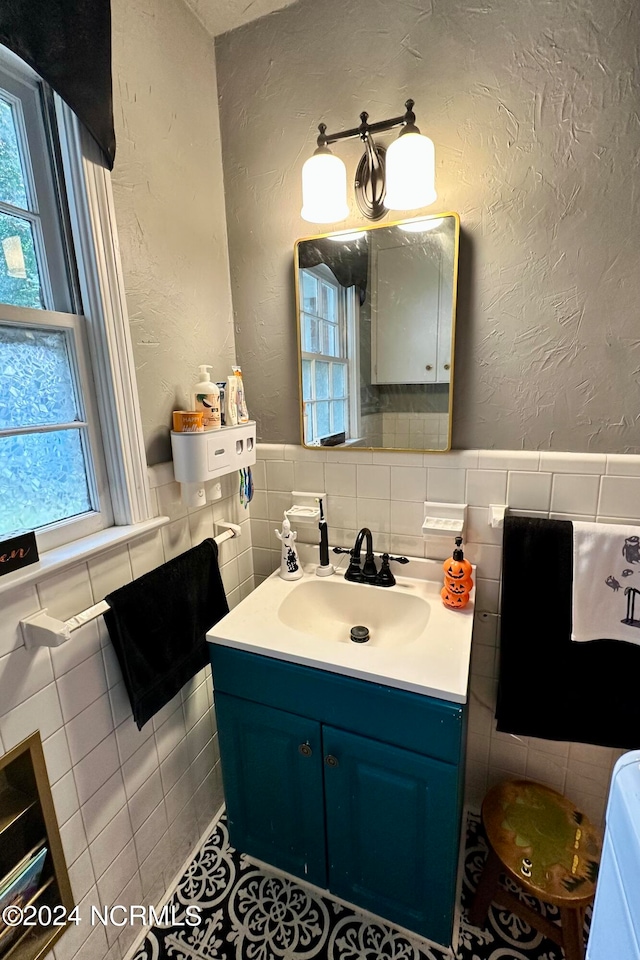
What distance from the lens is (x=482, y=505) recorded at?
1.28 m

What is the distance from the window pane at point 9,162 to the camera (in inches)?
33.4

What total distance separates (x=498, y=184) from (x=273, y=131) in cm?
69

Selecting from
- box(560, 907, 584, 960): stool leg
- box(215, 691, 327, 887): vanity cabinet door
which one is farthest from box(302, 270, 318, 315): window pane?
box(560, 907, 584, 960): stool leg

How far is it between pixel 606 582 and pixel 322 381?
0.98m

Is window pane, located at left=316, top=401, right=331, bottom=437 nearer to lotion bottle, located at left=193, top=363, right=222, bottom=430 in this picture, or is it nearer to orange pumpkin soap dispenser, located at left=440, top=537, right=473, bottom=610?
lotion bottle, located at left=193, top=363, right=222, bottom=430

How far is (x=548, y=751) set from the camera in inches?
53.6

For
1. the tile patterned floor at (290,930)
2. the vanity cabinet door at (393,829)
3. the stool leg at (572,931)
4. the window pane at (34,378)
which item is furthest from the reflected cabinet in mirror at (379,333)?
the tile patterned floor at (290,930)

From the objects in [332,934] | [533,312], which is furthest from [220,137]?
[332,934]

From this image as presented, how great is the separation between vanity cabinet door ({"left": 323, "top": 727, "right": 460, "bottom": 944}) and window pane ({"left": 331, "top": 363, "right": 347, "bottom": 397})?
96 cm

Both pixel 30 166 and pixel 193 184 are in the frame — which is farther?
pixel 193 184

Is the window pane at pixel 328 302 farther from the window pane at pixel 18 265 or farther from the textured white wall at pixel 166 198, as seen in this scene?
the window pane at pixel 18 265

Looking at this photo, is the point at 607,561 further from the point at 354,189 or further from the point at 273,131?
the point at 273,131

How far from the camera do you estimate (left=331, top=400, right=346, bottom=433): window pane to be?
1.38 metres

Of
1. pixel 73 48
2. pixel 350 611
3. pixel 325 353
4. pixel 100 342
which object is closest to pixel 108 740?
pixel 350 611
